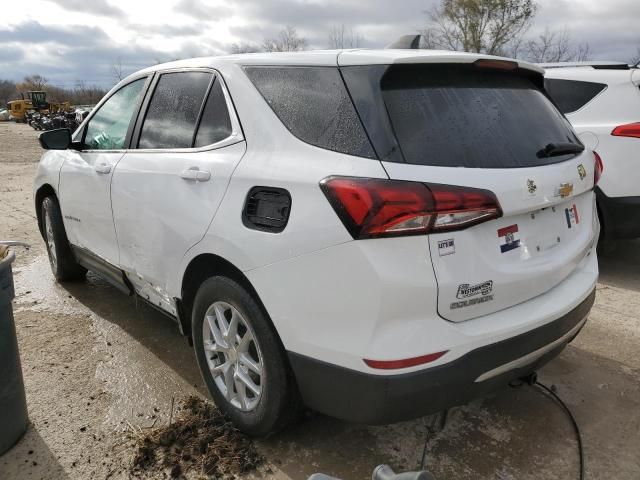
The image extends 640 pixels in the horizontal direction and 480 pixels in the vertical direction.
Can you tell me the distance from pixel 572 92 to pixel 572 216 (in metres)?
3.19

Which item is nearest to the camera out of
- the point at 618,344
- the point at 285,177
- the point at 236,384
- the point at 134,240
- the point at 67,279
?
the point at 285,177

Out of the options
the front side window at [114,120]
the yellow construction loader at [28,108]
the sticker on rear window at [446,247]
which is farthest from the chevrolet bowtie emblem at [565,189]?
the yellow construction loader at [28,108]

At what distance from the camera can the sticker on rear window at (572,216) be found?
99.2 inches

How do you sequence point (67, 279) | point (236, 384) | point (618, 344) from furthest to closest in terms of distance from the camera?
1. point (67, 279)
2. point (618, 344)
3. point (236, 384)

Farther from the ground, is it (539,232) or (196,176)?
(196,176)

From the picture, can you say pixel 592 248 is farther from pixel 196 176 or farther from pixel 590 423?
pixel 196 176

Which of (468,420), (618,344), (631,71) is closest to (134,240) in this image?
(468,420)

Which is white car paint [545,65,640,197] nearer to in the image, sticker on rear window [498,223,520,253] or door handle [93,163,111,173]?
sticker on rear window [498,223,520,253]

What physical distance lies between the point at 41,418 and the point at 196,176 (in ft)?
5.14

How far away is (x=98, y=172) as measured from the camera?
362cm

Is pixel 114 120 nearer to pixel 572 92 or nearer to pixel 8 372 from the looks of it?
pixel 8 372

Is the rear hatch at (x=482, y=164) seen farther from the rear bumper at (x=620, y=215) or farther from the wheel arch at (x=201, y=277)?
the rear bumper at (x=620, y=215)

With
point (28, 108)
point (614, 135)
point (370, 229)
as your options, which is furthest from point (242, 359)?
point (28, 108)

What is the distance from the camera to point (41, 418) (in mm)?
2914
